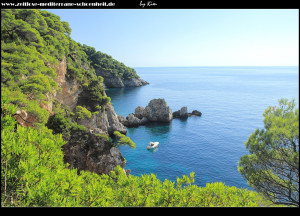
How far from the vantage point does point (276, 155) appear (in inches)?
312

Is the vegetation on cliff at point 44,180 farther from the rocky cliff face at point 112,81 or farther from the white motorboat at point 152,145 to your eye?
the rocky cliff face at point 112,81

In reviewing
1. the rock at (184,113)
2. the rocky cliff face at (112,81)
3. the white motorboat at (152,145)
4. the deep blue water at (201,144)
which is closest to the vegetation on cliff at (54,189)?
the deep blue water at (201,144)

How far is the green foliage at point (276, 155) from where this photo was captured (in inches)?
279

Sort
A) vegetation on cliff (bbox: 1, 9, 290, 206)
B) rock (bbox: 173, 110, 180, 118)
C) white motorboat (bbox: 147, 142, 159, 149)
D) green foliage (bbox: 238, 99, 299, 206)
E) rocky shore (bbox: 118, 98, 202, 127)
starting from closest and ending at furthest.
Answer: vegetation on cliff (bbox: 1, 9, 290, 206), green foliage (bbox: 238, 99, 299, 206), white motorboat (bbox: 147, 142, 159, 149), rocky shore (bbox: 118, 98, 202, 127), rock (bbox: 173, 110, 180, 118)

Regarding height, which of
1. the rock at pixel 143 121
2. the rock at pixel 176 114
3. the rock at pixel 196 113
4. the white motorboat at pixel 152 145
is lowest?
the white motorboat at pixel 152 145

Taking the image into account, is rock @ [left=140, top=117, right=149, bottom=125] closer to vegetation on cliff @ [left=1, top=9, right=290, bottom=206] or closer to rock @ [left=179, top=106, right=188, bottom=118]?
rock @ [left=179, top=106, right=188, bottom=118]

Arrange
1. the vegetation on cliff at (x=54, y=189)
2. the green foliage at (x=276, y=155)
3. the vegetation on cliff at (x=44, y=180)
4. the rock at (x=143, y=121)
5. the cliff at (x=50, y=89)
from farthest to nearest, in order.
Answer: the rock at (x=143, y=121)
the cliff at (x=50, y=89)
the green foliage at (x=276, y=155)
the vegetation on cliff at (x=44, y=180)
the vegetation on cliff at (x=54, y=189)

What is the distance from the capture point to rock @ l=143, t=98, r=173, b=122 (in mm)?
48281

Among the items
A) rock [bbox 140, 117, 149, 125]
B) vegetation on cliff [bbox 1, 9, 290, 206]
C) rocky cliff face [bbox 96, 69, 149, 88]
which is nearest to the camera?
vegetation on cliff [bbox 1, 9, 290, 206]

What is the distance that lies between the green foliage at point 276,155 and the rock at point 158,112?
3847 cm

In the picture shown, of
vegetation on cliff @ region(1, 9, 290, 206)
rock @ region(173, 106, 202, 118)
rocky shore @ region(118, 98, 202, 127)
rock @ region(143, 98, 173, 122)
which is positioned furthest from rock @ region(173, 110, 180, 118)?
vegetation on cliff @ region(1, 9, 290, 206)

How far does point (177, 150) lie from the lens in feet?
107

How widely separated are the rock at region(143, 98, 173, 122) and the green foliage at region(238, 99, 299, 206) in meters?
38.5
